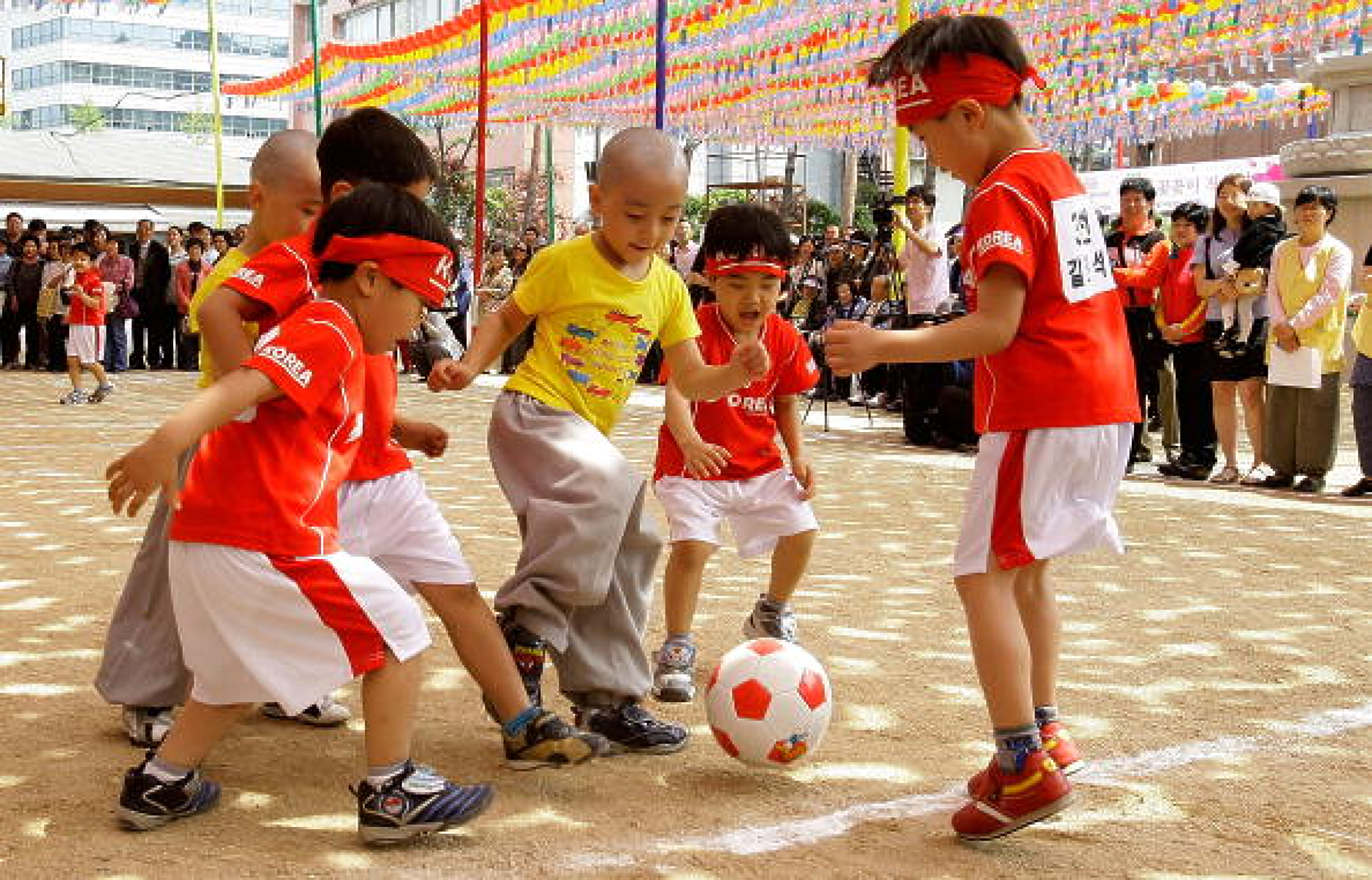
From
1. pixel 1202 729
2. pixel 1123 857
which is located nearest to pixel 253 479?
pixel 1123 857

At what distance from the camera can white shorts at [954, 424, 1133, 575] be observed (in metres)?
3.40

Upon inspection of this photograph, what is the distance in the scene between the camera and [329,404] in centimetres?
321

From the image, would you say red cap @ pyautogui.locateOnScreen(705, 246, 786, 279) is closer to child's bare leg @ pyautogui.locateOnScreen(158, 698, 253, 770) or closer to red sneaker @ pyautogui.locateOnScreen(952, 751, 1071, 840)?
red sneaker @ pyautogui.locateOnScreen(952, 751, 1071, 840)

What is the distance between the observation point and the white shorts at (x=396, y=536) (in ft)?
12.3

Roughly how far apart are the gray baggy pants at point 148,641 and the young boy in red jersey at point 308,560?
0.66 metres

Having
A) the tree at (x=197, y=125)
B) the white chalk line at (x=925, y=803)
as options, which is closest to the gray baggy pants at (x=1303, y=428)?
the white chalk line at (x=925, y=803)

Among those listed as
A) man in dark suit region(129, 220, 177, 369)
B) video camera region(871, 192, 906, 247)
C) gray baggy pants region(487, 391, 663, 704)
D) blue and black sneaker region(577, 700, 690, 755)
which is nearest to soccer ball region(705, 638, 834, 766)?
blue and black sneaker region(577, 700, 690, 755)

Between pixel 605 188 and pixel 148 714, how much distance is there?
69.2 inches

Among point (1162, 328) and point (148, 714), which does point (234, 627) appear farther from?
point (1162, 328)

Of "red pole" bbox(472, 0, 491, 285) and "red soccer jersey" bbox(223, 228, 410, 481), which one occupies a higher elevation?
"red pole" bbox(472, 0, 491, 285)

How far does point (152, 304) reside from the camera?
66.9 feet

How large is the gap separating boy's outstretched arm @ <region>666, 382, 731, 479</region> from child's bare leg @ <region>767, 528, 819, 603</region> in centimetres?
39

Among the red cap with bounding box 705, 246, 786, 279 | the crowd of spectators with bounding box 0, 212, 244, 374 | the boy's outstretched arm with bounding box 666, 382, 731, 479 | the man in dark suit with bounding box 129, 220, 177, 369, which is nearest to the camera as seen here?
the boy's outstretched arm with bounding box 666, 382, 731, 479

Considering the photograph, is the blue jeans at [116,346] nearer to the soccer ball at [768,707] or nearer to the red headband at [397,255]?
the soccer ball at [768,707]
